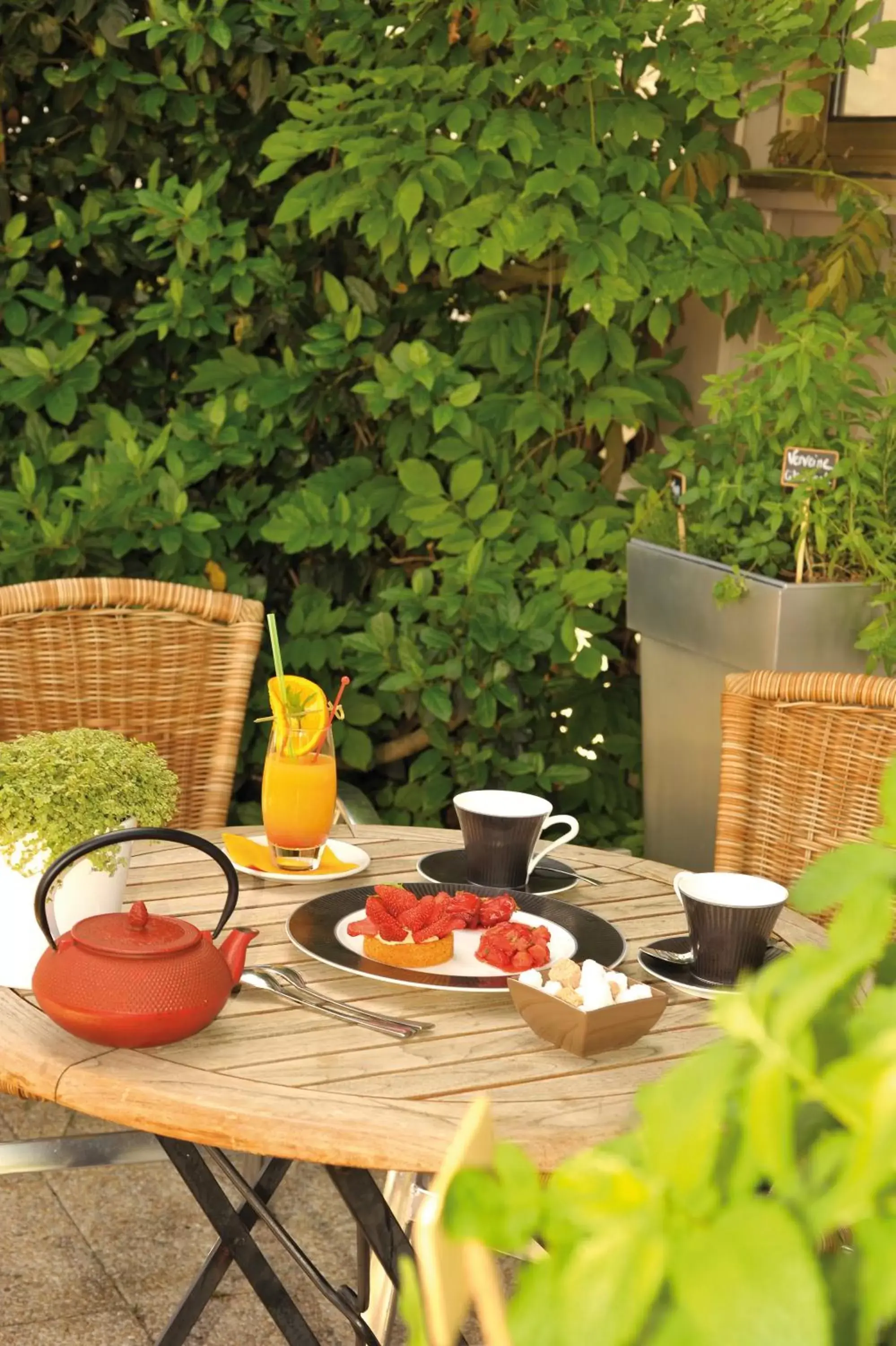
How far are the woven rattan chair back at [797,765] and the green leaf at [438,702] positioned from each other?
0.98 meters

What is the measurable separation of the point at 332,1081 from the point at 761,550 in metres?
1.56

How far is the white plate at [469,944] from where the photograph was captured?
1341 millimetres

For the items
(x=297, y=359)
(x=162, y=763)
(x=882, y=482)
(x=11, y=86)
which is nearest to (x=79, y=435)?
(x=297, y=359)

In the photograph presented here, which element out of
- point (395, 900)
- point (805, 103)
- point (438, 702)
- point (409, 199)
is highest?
point (805, 103)

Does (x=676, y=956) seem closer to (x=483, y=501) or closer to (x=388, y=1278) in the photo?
(x=388, y=1278)

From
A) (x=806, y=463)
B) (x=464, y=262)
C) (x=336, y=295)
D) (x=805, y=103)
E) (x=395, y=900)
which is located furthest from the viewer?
(x=336, y=295)

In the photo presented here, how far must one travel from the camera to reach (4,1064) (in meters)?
1.17

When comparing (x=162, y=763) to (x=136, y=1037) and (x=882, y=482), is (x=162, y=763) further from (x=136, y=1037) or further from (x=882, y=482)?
(x=882, y=482)

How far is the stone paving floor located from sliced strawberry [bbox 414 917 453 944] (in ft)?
3.24

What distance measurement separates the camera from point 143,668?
236 cm

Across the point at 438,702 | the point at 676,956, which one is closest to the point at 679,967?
the point at 676,956

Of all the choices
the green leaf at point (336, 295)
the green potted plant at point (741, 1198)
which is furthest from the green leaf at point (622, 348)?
the green potted plant at point (741, 1198)

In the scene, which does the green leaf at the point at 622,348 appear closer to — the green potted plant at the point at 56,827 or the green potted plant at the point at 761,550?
the green potted plant at the point at 761,550

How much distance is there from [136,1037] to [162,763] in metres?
0.34
